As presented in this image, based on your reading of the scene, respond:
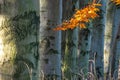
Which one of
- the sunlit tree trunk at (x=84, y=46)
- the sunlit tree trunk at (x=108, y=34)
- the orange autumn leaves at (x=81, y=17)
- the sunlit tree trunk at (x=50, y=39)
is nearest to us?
the sunlit tree trunk at (x=50, y=39)

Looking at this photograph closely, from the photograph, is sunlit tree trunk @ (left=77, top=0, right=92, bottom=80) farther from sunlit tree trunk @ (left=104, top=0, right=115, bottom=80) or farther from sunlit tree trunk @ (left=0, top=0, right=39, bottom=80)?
sunlit tree trunk @ (left=0, top=0, right=39, bottom=80)

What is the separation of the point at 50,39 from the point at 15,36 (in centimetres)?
334

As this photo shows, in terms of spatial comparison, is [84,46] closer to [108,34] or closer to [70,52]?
[70,52]

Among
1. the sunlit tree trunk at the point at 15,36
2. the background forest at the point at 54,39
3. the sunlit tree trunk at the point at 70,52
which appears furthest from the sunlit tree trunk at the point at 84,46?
the sunlit tree trunk at the point at 15,36

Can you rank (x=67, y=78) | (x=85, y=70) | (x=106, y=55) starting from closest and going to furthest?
(x=67, y=78)
(x=85, y=70)
(x=106, y=55)

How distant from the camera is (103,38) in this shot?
861 cm

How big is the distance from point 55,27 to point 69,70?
1331mm

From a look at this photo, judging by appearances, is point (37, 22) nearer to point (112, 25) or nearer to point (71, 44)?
point (71, 44)

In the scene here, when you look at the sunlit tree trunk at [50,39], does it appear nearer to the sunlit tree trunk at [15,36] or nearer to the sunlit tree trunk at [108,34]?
the sunlit tree trunk at [15,36]

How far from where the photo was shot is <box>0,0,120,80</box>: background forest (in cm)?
212

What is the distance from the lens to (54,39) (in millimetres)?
5414

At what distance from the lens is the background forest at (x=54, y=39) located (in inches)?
83.4

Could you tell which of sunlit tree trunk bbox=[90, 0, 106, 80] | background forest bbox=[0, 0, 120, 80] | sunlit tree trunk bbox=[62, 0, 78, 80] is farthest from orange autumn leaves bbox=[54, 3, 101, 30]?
sunlit tree trunk bbox=[90, 0, 106, 80]

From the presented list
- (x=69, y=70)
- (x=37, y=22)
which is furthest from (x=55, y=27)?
(x=37, y=22)
